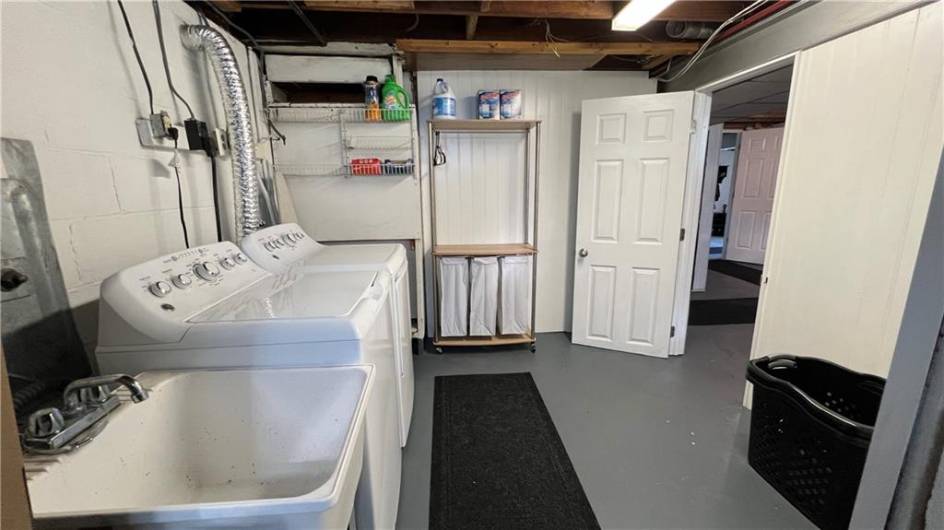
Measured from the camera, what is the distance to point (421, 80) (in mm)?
2777

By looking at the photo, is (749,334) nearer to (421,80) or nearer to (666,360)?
(666,360)

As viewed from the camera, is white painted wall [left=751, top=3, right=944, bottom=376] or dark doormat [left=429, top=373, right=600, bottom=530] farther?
dark doormat [left=429, top=373, right=600, bottom=530]

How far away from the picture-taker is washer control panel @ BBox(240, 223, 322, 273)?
5.17ft

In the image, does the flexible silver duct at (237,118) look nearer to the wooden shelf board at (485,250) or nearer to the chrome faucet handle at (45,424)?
the chrome faucet handle at (45,424)

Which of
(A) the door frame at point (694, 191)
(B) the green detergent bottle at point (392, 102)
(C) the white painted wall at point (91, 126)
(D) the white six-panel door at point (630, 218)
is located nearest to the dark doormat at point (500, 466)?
(D) the white six-panel door at point (630, 218)

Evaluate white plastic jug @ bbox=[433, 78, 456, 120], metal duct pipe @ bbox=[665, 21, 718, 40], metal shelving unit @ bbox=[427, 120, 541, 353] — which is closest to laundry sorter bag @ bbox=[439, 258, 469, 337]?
metal shelving unit @ bbox=[427, 120, 541, 353]

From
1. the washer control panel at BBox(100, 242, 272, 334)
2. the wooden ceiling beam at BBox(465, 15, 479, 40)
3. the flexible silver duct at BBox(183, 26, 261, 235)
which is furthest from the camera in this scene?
the wooden ceiling beam at BBox(465, 15, 479, 40)

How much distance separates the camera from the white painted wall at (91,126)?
970 millimetres

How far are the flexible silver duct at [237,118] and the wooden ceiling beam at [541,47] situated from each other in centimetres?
101

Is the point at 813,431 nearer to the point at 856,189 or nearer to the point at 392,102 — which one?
the point at 856,189

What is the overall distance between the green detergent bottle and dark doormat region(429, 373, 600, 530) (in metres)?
1.84

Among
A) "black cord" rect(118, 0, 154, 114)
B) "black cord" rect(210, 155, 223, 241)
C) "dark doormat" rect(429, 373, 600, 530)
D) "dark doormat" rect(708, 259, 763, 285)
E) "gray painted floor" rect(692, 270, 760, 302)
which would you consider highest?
"black cord" rect(118, 0, 154, 114)

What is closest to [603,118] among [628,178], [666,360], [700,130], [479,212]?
[628,178]

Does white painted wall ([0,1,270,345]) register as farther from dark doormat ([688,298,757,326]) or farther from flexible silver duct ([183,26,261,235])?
dark doormat ([688,298,757,326])
